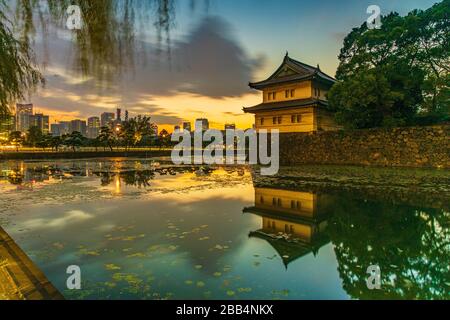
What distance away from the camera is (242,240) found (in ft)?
18.9

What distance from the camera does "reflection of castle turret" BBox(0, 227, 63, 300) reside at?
11.1 ft

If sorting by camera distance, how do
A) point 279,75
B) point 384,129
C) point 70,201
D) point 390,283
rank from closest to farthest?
1. point 390,283
2. point 70,201
3. point 384,129
4. point 279,75

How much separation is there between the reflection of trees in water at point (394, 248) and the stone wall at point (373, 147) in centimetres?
1567

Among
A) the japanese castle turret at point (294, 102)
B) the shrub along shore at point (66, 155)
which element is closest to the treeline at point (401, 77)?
the japanese castle turret at point (294, 102)

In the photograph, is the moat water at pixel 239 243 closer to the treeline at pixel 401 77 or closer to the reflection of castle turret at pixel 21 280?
the reflection of castle turret at pixel 21 280

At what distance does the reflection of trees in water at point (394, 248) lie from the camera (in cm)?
374

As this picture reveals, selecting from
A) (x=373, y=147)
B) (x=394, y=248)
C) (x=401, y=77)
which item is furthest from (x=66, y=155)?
→ (x=394, y=248)

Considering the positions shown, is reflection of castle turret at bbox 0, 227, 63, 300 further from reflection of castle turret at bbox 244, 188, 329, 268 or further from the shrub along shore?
the shrub along shore

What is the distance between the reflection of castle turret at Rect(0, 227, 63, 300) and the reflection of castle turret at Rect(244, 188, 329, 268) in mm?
3357
